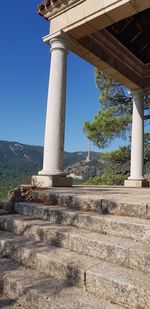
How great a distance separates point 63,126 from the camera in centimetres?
654

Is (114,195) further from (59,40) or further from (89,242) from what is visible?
(59,40)

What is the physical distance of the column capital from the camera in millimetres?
6702

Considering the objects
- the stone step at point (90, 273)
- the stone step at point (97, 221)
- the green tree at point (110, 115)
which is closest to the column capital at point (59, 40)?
the stone step at point (97, 221)

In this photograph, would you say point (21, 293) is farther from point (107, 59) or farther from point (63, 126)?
point (107, 59)

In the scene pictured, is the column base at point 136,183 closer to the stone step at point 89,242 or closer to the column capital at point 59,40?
the column capital at point 59,40

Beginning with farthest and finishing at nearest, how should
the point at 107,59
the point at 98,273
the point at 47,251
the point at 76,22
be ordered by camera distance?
the point at 107,59 < the point at 76,22 < the point at 47,251 < the point at 98,273

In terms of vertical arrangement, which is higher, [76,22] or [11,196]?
[76,22]

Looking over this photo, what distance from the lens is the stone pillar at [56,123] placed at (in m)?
6.30

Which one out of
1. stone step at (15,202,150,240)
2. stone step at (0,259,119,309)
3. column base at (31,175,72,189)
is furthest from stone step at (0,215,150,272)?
column base at (31,175,72,189)

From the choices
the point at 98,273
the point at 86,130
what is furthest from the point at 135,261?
the point at 86,130

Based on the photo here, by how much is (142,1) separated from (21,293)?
5779 millimetres

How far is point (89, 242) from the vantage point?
2.94 meters

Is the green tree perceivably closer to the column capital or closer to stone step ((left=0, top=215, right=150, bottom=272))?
the column capital

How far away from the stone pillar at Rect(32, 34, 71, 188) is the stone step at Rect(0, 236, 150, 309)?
2.94 m
